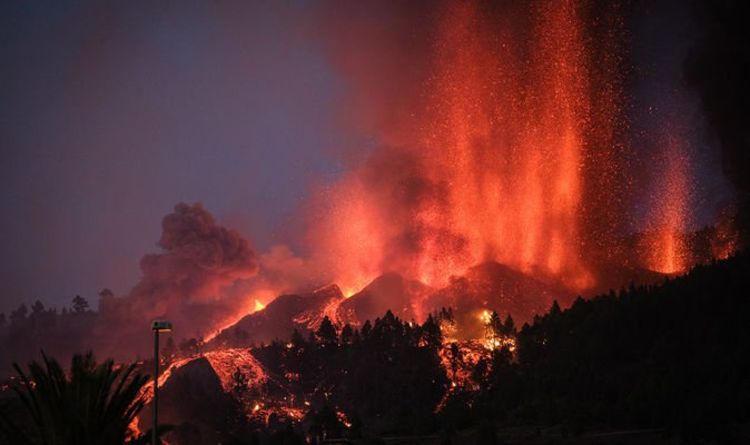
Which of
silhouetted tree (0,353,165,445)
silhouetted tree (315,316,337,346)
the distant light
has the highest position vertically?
silhouetted tree (315,316,337,346)

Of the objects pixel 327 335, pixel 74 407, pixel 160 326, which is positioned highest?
pixel 327 335

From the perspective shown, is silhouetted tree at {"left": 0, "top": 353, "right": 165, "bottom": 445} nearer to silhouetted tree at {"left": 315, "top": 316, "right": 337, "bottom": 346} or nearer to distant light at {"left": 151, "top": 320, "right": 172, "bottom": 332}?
distant light at {"left": 151, "top": 320, "right": 172, "bottom": 332}

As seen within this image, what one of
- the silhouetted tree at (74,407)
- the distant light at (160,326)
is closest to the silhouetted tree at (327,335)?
the distant light at (160,326)

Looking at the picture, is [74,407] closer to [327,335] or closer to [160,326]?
[160,326]

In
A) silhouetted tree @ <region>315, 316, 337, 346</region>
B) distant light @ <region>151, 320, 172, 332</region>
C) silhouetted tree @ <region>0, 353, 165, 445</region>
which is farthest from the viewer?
silhouetted tree @ <region>315, 316, 337, 346</region>

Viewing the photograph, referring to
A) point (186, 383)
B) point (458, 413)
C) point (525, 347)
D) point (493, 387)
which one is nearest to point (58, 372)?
point (458, 413)

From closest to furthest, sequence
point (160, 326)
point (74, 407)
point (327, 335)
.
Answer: point (74, 407) < point (160, 326) < point (327, 335)

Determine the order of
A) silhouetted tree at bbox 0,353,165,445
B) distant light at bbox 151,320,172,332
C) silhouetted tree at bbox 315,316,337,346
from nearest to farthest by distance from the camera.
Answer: silhouetted tree at bbox 0,353,165,445 < distant light at bbox 151,320,172,332 < silhouetted tree at bbox 315,316,337,346

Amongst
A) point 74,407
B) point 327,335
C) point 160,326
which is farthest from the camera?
point 327,335

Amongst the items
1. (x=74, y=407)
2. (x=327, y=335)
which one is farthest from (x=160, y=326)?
(x=327, y=335)

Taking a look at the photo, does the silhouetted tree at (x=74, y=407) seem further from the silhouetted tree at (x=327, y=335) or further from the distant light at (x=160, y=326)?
the silhouetted tree at (x=327, y=335)

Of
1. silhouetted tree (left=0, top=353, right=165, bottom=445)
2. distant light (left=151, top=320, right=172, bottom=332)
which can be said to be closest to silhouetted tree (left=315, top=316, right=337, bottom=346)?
distant light (left=151, top=320, right=172, bottom=332)

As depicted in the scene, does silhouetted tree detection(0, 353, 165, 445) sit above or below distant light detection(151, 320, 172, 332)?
below

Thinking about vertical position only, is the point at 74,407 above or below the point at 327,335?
below
